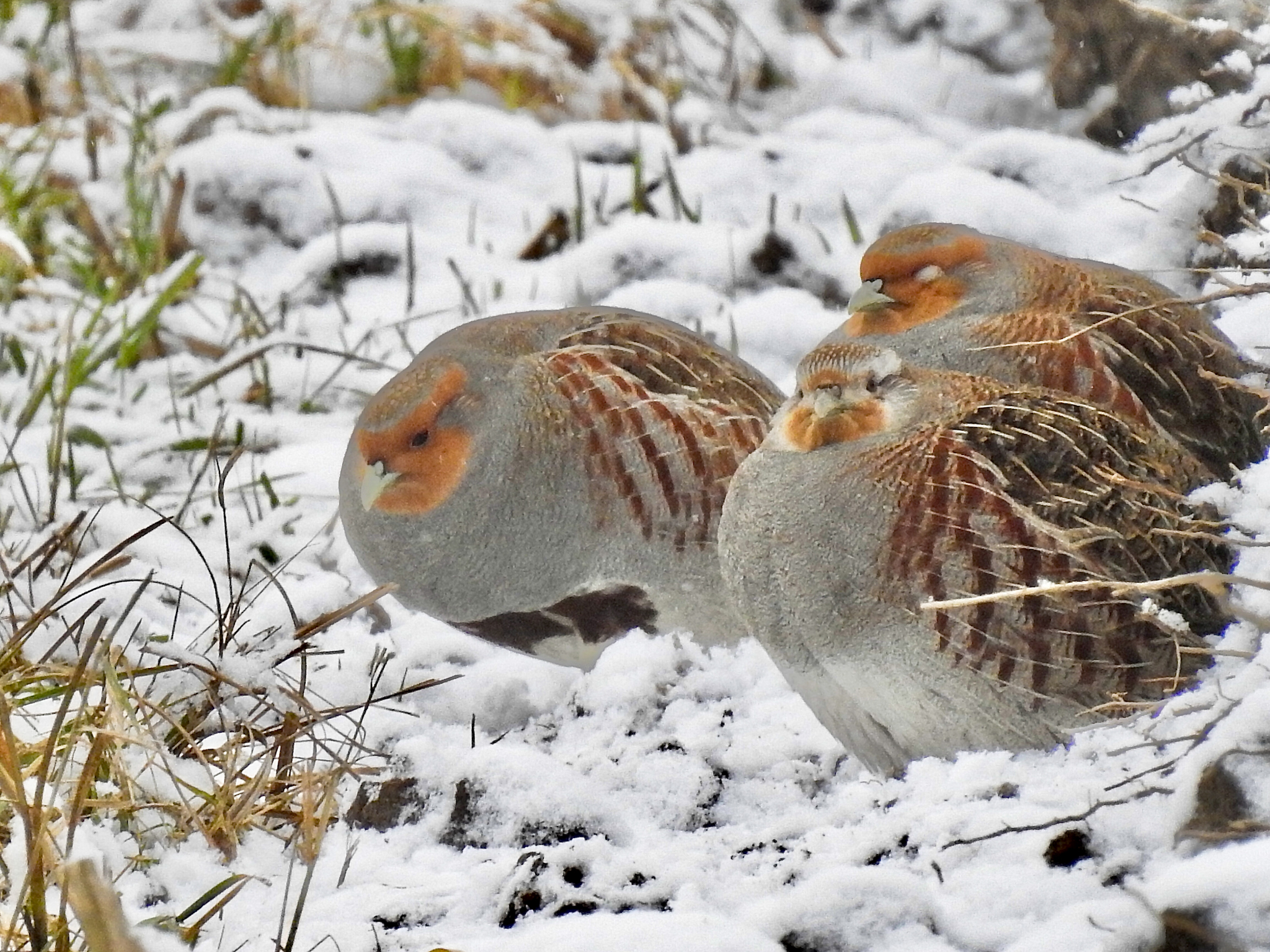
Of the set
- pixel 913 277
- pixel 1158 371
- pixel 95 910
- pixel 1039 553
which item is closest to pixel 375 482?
pixel 913 277

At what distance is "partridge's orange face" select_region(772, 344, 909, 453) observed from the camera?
108 inches

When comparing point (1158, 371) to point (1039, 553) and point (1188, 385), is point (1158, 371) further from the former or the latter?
point (1039, 553)

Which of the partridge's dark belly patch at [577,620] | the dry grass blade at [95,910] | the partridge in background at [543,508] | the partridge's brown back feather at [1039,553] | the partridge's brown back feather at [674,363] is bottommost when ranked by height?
the partridge's dark belly patch at [577,620]

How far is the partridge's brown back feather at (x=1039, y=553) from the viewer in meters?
2.56

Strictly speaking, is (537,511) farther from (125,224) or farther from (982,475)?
(125,224)

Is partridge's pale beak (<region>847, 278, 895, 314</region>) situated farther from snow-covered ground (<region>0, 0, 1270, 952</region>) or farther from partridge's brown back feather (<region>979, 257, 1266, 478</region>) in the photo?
snow-covered ground (<region>0, 0, 1270, 952</region>)

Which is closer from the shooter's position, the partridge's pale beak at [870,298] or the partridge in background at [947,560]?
the partridge in background at [947,560]

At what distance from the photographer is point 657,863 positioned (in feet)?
7.53

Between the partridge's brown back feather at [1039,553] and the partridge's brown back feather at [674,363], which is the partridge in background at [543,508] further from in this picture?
the partridge's brown back feather at [1039,553]

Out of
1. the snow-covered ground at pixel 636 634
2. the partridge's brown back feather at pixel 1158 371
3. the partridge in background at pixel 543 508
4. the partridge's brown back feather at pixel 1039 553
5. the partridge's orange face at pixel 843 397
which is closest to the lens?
the snow-covered ground at pixel 636 634

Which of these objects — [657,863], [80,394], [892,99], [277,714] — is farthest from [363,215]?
[657,863]

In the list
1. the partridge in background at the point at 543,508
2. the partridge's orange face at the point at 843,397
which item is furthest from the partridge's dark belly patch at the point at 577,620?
the partridge's orange face at the point at 843,397

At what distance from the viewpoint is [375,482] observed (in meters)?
3.29

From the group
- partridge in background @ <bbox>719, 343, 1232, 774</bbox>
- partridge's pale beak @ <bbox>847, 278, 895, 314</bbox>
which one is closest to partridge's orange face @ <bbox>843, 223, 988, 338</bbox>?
partridge's pale beak @ <bbox>847, 278, 895, 314</bbox>
